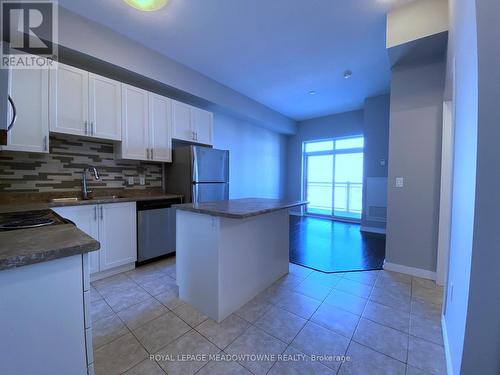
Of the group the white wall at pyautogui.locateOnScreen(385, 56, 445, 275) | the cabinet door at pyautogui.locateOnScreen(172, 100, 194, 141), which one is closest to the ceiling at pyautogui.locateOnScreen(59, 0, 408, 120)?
the cabinet door at pyautogui.locateOnScreen(172, 100, 194, 141)

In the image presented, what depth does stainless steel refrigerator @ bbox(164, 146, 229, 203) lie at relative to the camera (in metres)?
3.05

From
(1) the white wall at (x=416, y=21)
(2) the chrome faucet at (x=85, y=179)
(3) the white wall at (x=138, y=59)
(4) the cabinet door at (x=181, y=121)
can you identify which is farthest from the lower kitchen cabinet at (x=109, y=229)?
(1) the white wall at (x=416, y=21)

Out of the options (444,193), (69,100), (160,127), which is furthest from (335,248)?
(69,100)

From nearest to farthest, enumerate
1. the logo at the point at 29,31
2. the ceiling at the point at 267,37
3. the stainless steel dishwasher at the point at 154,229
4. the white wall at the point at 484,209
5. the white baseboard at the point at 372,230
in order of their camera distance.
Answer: the white wall at the point at 484,209
the logo at the point at 29,31
the ceiling at the point at 267,37
the stainless steel dishwasher at the point at 154,229
the white baseboard at the point at 372,230

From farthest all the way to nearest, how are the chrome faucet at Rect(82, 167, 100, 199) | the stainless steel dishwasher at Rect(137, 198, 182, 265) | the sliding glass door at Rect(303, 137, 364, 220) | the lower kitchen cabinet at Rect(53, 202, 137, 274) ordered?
1. the sliding glass door at Rect(303, 137, 364, 220)
2. the stainless steel dishwasher at Rect(137, 198, 182, 265)
3. the chrome faucet at Rect(82, 167, 100, 199)
4. the lower kitchen cabinet at Rect(53, 202, 137, 274)

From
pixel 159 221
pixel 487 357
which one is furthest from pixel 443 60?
pixel 159 221

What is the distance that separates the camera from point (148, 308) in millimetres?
1855

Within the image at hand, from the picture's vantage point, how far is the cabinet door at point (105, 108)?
2.37 metres

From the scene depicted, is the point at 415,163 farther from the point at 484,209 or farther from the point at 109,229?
the point at 109,229

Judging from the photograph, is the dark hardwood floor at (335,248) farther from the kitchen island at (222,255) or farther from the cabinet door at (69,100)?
the cabinet door at (69,100)

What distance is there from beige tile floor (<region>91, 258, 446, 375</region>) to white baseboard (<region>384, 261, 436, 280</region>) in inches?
5.9

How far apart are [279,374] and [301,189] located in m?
5.51

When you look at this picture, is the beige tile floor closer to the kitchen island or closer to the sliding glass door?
the kitchen island

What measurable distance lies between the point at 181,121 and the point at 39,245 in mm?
2790
